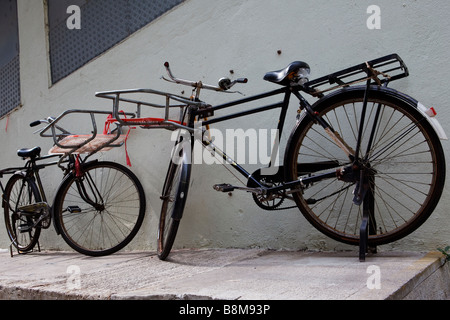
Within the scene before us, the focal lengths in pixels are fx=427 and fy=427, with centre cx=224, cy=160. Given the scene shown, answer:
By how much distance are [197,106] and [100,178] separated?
1.64 meters

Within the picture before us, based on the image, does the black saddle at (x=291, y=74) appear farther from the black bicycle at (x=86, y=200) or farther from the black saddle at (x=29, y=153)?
the black saddle at (x=29, y=153)

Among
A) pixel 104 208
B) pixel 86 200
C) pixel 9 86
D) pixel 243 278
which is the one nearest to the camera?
pixel 243 278

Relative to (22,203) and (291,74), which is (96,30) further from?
(291,74)

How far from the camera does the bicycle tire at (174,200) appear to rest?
102 inches

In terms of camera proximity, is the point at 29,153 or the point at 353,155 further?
the point at 29,153

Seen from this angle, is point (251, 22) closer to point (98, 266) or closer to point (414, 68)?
point (414, 68)

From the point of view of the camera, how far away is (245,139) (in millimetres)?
2996

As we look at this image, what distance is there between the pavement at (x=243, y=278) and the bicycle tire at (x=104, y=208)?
0.58m

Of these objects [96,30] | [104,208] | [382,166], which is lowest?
[104,208]

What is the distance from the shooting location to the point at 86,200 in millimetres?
3572

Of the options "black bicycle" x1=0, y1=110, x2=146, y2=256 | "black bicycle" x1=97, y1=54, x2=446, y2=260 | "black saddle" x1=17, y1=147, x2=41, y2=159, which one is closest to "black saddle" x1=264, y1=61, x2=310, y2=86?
"black bicycle" x1=97, y1=54, x2=446, y2=260

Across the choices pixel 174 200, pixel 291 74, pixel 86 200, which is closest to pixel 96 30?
pixel 86 200

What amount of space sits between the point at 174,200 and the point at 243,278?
2.80ft
